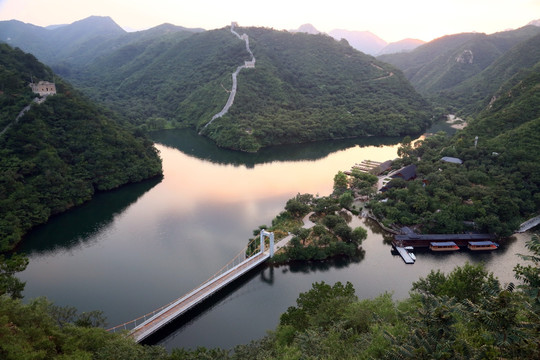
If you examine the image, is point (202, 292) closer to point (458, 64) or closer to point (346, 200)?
point (346, 200)

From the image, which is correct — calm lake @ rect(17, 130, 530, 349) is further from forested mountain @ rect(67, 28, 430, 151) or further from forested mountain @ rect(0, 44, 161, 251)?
forested mountain @ rect(67, 28, 430, 151)

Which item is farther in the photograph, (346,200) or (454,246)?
(346,200)

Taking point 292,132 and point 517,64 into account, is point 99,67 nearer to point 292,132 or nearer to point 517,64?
point 292,132

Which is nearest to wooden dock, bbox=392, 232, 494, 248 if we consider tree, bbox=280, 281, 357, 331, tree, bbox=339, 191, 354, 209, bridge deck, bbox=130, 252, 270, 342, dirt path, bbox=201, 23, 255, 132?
tree, bbox=339, 191, 354, 209

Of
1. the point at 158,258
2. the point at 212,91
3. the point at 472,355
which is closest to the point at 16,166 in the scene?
the point at 158,258

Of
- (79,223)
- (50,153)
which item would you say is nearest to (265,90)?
(50,153)

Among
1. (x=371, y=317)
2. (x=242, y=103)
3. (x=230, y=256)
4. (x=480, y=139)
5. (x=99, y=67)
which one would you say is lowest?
(x=230, y=256)
